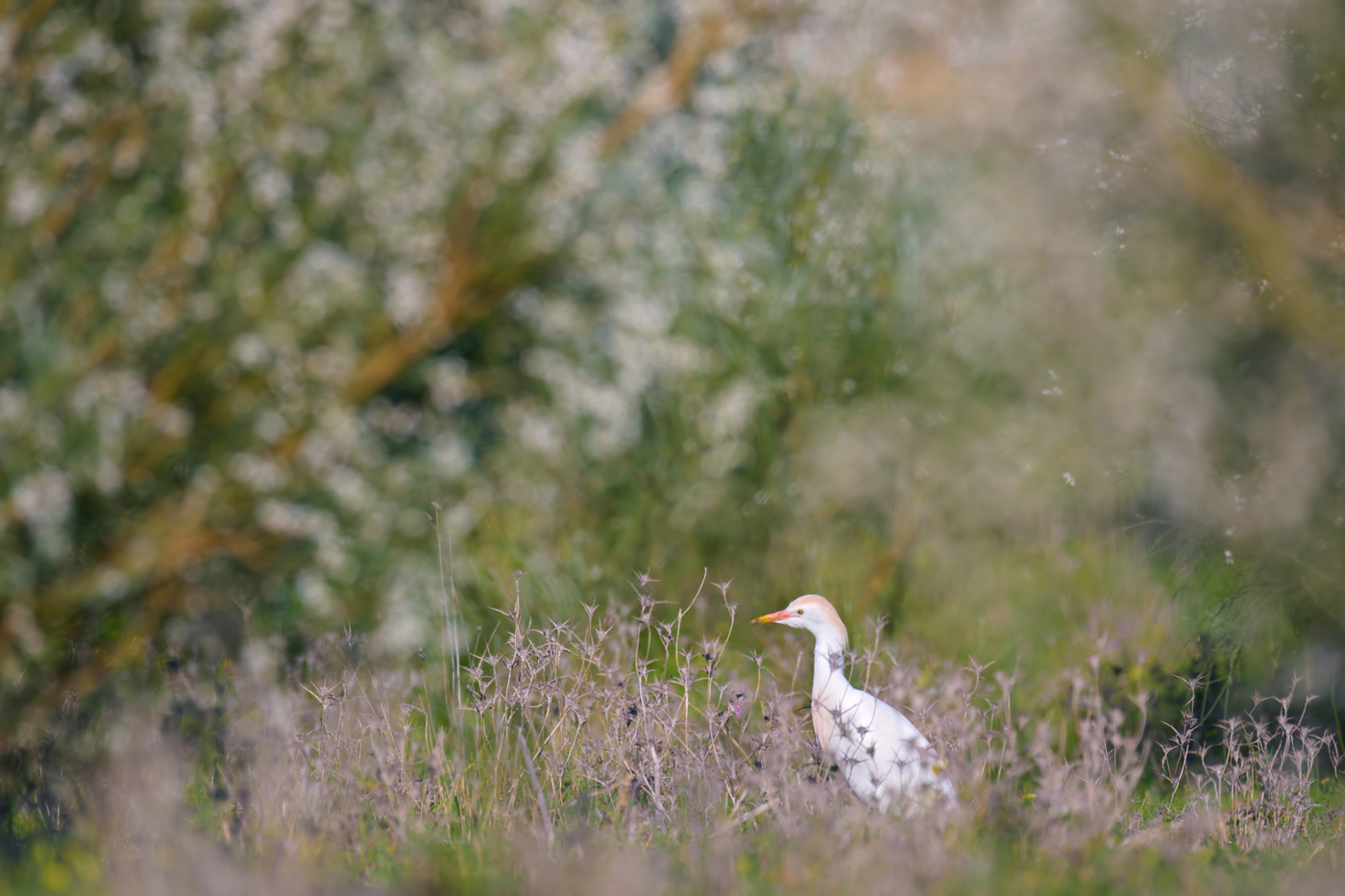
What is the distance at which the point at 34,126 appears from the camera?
7.12 meters

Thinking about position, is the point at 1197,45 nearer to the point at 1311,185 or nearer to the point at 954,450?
the point at 1311,185

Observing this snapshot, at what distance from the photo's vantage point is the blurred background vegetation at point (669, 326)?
192 inches

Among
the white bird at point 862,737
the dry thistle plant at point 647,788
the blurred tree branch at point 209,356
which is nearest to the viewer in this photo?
the dry thistle plant at point 647,788

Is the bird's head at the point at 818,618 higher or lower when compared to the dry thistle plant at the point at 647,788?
higher

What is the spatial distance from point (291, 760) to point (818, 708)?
1.56m

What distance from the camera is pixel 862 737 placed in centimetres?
323

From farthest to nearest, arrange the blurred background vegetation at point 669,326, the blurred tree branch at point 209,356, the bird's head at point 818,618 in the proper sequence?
the blurred tree branch at point 209,356 < the blurred background vegetation at point 669,326 < the bird's head at point 818,618

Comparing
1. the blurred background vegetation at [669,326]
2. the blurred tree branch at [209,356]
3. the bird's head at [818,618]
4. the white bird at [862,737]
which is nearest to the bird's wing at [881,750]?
the white bird at [862,737]

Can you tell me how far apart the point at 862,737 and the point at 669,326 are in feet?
13.4

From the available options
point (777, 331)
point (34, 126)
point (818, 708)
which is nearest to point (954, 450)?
point (777, 331)

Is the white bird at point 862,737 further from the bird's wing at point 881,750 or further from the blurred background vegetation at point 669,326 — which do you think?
the blurred background vegetation at point 669,326

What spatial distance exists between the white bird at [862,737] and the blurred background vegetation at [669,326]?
865mm

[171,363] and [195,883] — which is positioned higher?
[195,883]

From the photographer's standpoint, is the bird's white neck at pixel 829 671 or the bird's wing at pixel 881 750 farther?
the bird's white neck at pixel 829 671
